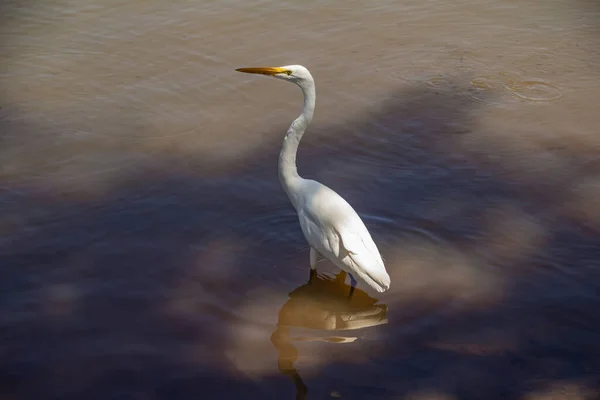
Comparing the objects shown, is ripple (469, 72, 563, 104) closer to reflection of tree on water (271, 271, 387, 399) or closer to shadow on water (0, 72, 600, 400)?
shadow on water (0, 72, 600, 400)

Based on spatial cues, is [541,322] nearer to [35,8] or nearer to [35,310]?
[35,310]

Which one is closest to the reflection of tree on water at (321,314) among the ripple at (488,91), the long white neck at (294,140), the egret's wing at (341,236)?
the egret's wing at (341,236)

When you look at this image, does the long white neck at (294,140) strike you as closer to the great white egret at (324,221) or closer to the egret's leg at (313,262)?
the great white egret at (324,221)

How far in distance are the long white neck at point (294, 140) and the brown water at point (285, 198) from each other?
44cm

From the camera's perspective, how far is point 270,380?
3766 mm

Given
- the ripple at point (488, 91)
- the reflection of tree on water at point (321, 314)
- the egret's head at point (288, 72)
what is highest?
the egret's head at point (288, 72)

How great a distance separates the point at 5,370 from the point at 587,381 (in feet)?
9.45

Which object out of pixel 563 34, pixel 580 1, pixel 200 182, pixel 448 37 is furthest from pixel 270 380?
pixel 580 1

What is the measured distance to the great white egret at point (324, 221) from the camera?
4145mm

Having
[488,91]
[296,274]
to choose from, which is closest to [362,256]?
[296,274]

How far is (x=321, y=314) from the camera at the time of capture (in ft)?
14.2

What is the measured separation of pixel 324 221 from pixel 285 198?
91 centimetres

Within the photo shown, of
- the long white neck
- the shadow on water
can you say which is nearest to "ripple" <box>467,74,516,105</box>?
the shadow on water

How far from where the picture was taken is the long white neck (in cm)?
441
